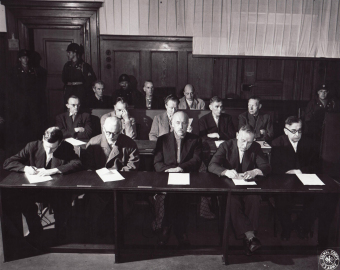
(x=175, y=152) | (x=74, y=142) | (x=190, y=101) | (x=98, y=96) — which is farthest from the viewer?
(x=190, y=101)

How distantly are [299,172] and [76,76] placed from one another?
14.9 feet

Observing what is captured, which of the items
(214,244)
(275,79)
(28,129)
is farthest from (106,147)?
(275,79)

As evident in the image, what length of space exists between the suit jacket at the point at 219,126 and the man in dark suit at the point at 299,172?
1.25m

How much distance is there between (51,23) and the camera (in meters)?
7.35

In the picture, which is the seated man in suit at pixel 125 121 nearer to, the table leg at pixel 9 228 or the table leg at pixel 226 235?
the table leg at pixel 9 228

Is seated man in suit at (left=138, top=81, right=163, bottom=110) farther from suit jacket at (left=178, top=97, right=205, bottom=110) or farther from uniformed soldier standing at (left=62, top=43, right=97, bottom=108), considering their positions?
uniformed soldier standing at (left=62, top=43, right=97, bottom=108)

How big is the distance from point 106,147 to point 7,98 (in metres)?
4.30

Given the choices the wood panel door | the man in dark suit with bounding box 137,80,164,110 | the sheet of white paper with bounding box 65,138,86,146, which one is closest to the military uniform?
the wood panel door

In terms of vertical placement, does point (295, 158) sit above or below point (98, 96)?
below

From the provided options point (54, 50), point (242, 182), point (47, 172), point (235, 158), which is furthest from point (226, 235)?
point (54, 50)

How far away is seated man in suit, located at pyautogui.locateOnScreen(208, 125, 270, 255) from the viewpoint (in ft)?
11.9

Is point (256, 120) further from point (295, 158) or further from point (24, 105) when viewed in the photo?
point (24, 105)

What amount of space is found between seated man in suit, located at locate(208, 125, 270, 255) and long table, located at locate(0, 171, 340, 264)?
0.13 m

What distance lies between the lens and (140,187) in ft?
11.1
